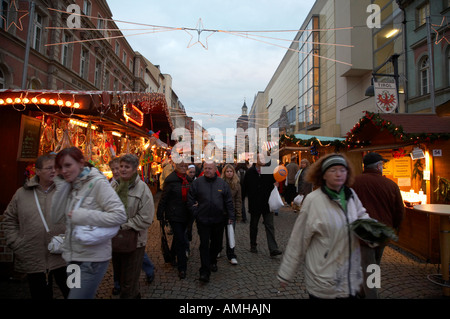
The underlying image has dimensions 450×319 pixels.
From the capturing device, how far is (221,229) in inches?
158

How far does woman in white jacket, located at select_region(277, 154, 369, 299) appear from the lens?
1.91 metres

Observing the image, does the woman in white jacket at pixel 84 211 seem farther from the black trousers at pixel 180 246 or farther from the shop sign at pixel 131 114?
the shop sign at pixel 131 114

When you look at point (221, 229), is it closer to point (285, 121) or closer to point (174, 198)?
point (174, 198)

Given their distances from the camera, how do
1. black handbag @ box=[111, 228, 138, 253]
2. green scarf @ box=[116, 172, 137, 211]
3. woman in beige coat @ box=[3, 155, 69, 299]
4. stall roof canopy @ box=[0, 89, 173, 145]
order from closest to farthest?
woman in beige coat @ box=[3, 155, 69, 299]
black handbag @ box=[111, 228, 138, 253]
green scarf @ box=[116, 172, 137, 211]
stall roof canopy @ box=[0, 89, 173, 145]

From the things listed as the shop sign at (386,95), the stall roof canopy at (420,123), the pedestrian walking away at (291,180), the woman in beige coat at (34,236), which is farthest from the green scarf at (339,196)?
the shop sign at (386,95)

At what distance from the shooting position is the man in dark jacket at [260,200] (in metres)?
4.76

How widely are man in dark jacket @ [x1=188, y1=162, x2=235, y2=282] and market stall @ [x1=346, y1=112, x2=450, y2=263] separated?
11.5 ft

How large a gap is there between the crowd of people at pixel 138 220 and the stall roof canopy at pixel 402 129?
2005 mm

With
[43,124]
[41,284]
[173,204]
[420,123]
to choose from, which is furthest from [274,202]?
[43,124]

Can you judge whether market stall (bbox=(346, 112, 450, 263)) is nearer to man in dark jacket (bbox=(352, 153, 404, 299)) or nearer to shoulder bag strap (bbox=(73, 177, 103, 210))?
man in dark jacket (bbox=(352, 153, 404, 299))

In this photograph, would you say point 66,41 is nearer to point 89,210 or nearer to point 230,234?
point 230,234

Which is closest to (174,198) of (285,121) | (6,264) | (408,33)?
(6,264)

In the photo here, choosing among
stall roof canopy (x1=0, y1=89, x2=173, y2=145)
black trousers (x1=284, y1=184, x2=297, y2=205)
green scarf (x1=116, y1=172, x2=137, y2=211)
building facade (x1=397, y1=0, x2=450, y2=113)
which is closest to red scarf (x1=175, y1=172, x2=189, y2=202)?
green scarf (x1=116, y1=172, x2=137, y2=211)
